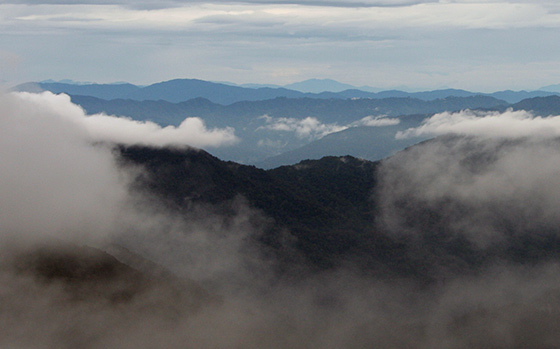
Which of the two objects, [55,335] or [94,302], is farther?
[94,302]

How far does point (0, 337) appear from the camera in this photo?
602 feet

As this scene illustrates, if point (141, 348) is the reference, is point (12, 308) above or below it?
above

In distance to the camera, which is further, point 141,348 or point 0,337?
point 141,348

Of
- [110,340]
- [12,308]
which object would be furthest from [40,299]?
[110,340]

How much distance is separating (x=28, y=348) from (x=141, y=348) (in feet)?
113

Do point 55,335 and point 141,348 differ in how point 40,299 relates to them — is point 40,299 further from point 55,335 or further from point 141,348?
point 141,348

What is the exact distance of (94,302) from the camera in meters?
200

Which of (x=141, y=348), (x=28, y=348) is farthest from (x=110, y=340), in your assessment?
(x=28, y=348)

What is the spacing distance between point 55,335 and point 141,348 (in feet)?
88.6

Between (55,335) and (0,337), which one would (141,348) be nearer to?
(55,335)

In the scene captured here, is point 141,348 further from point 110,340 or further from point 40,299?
point 40,299

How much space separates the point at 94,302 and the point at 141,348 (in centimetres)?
2081

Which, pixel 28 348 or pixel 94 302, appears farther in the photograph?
pixel 94 302

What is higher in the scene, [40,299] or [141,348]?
[40,299]
